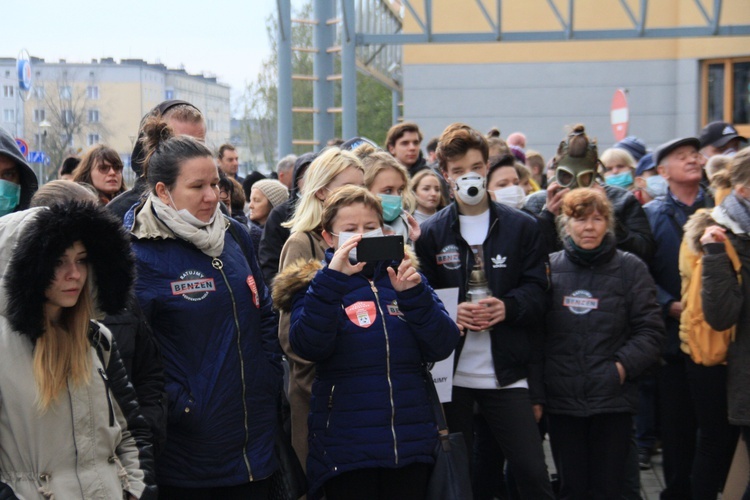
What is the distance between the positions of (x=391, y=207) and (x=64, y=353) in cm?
240

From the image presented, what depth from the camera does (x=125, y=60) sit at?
308ft

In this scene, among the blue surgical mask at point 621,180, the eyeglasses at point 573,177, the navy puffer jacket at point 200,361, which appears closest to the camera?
the navy puffer jacket at point 200,361

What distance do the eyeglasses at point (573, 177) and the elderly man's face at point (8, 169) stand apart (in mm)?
3238

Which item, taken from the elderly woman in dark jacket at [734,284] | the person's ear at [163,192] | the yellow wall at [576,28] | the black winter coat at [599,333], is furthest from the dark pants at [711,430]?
the yellow wall at [576,28]

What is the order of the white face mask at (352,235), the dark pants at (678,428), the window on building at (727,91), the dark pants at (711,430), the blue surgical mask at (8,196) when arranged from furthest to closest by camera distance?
1. the window on building at (727,91)
2. the dark pants at (678,428)
3. the dark pants at (711,430)
4. the blue surgical mask at (8,196)
5. the white face mask at (352,235)

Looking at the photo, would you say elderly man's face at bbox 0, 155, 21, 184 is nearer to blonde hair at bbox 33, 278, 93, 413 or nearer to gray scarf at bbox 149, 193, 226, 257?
gray scarf at bbox 149, 193, 226, 257

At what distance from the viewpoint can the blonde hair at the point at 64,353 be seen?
10.2ft

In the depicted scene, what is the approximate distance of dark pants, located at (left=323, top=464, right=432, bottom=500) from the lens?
4.18 m

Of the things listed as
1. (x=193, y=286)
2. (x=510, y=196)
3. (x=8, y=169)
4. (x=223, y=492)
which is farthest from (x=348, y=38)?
(x=223, y=492)

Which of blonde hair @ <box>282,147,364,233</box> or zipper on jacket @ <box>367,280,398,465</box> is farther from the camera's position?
blonde hair @ <box>282,147,364,233</box>

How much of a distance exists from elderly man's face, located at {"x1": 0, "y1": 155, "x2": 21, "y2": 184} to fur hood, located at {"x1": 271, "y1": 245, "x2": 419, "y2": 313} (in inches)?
50.7

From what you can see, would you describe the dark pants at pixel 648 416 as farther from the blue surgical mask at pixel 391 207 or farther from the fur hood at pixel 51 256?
the fur hood at pixel 51 256

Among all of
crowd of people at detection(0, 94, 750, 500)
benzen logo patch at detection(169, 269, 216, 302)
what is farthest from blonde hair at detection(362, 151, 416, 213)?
benzen logo patch at detection(169, 269, 216, 302)

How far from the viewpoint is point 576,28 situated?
64.5 feet
